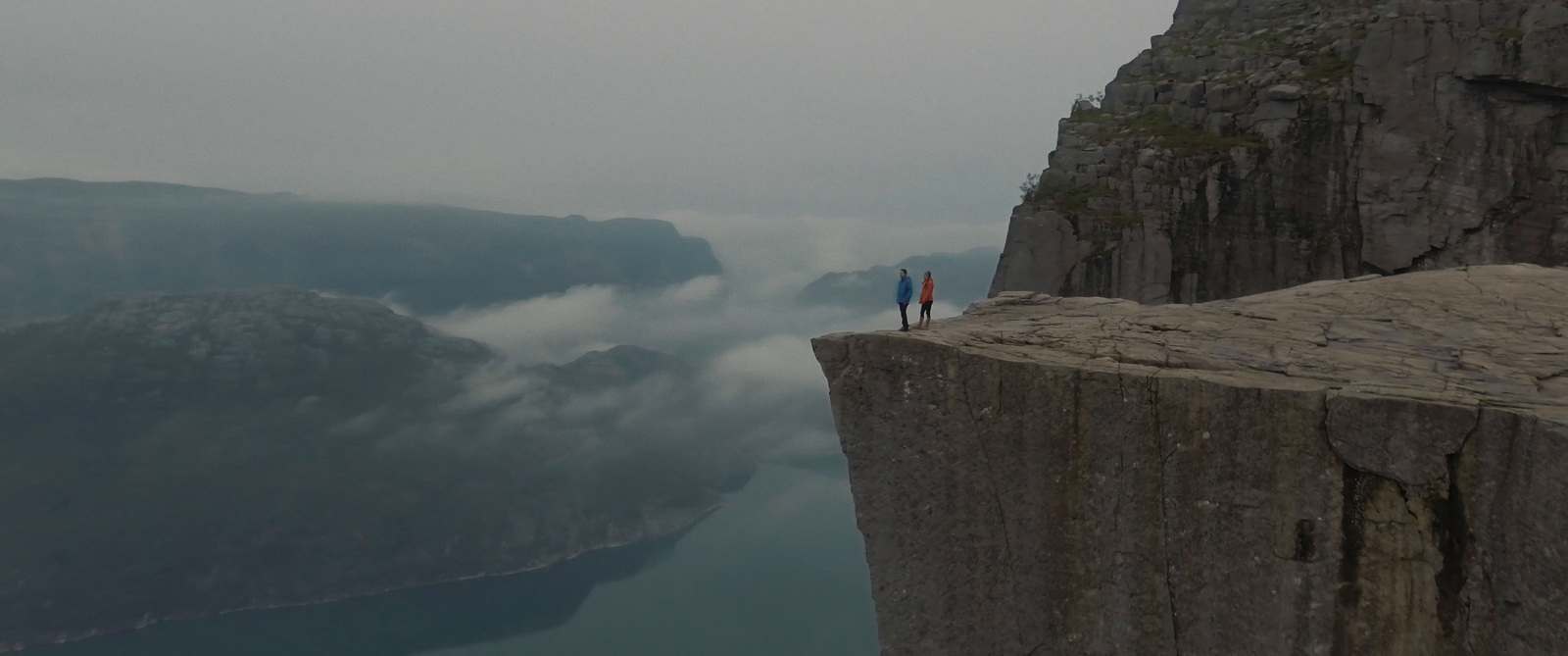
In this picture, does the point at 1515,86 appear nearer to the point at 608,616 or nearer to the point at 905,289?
the point at 905,289

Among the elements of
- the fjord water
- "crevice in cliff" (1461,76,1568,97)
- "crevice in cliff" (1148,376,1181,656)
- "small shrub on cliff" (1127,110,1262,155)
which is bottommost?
the fjord water

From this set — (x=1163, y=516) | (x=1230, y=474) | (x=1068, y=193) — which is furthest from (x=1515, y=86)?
(x=1163, y=516)

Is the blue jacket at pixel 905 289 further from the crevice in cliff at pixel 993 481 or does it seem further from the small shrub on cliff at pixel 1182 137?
the small shrub on cliff at pixel 1182 137

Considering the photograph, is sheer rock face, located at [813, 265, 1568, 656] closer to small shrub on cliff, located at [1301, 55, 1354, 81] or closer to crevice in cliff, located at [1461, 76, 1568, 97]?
crevice in cliff, located at [1461, 76, 1568, 97]

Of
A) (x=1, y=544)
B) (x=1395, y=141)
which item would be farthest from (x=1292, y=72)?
(x=1, y=544)

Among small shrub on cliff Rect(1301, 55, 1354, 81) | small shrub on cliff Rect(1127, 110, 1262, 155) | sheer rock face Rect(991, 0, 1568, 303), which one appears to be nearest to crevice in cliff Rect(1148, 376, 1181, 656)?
sheer rock face Rect(991, 0, 1568, 303)
